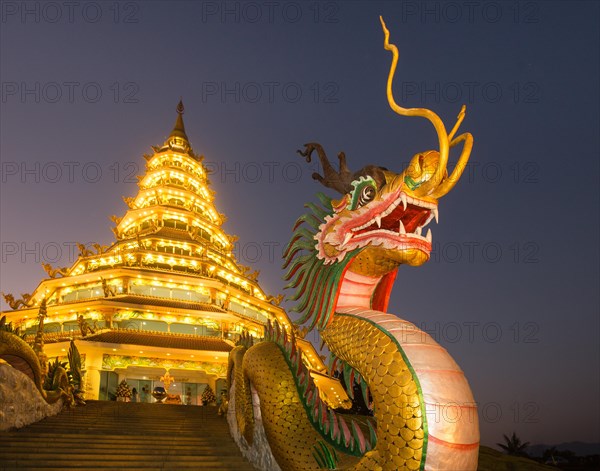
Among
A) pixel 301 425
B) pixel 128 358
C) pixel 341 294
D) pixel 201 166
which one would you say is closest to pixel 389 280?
pixel 341 294

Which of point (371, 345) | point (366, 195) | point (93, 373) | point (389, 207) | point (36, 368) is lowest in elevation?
point (93, 373)

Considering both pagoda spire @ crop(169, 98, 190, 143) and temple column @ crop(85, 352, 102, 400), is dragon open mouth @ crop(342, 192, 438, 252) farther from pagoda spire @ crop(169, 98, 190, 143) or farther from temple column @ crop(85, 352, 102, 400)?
pagoda spire @ crop(169, 98, 190, 143)

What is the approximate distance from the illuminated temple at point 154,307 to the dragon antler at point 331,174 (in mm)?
16207

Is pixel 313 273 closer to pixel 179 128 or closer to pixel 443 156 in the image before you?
pixel 443 156

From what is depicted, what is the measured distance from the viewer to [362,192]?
4.42 metres

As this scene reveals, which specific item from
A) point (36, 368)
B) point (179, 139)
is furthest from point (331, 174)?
point (179, 139)

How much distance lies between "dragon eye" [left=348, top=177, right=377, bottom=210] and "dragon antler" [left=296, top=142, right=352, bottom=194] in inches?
6.6

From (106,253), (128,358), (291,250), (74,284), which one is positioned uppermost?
(291,250)

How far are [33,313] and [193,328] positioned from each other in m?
8.17

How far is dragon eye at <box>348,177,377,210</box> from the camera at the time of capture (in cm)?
435

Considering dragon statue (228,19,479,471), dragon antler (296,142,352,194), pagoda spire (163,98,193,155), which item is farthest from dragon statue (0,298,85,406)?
pagoda spire (163,98,193,155)

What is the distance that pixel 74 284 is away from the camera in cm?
2417

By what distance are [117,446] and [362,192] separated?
7029 millimetres

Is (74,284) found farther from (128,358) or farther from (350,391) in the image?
(350,391)
